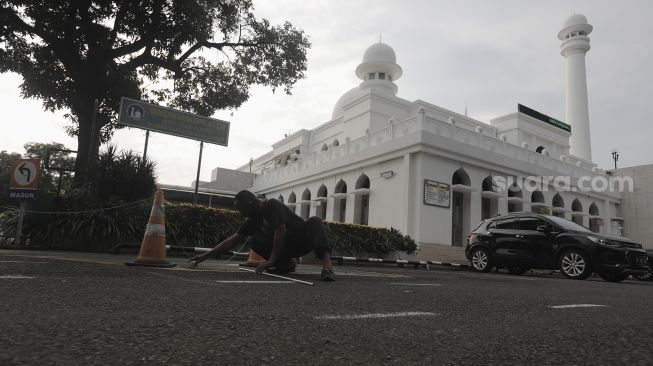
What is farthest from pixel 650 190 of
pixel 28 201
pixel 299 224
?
pixel 28 201

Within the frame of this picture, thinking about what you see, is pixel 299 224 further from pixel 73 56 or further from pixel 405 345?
pixel 73 56

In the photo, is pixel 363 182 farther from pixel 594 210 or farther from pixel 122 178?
pixel 594 210

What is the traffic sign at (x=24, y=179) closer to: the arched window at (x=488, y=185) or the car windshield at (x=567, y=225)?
the car windshield at (x=567, y=225)

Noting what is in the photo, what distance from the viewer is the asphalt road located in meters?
1.88

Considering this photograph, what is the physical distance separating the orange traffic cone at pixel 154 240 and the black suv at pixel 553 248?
9.31 m

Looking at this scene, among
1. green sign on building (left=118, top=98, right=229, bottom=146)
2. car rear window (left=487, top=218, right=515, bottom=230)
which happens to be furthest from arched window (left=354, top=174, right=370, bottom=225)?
car rear window (left=487, top=218, right=515, bottom=230)

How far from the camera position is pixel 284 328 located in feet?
8.23

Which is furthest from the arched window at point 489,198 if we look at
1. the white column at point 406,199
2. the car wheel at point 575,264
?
the car wheel at point 575,264

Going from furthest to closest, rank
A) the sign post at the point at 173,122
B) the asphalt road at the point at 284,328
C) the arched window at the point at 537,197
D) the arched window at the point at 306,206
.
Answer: the arched window at the point at 306,206 < the arched window at the point at 537,197 < the sign post at the point at 173,122 < the asphalt road at the point at 284,328

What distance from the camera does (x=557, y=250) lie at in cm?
1127

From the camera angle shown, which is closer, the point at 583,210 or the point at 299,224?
the point at 299,224

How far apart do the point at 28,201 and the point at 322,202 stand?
21.0 metres

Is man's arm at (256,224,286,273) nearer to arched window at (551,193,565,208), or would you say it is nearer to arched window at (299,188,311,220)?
arched window at (299,188,311,220)

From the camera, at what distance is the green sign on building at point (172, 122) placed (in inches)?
611
